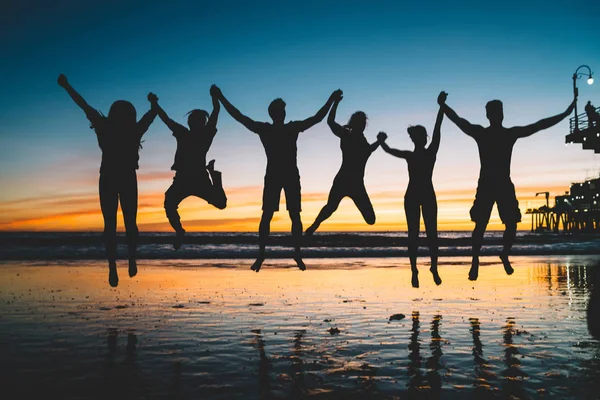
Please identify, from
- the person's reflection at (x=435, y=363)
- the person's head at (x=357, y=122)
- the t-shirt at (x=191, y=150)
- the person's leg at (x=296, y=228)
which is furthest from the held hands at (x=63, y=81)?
the person's reflection at (x=435, y=363)

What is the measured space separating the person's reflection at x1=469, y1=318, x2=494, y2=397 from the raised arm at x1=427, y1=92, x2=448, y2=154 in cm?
352

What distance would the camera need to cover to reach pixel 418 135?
9297mm

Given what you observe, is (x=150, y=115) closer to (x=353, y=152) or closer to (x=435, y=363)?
(x=353, y=152)

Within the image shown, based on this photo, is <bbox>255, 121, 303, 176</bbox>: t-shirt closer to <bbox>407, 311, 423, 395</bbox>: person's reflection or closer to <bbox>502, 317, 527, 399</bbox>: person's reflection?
<bbox>407, 311, 423, 395</bbox>: person's reflection

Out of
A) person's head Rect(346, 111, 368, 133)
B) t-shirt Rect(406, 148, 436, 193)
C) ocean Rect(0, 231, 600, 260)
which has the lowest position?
ocean Rect(0, 231, 600, 260)

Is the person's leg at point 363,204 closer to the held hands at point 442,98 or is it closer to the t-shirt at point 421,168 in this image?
the t-shirt at point 421,168

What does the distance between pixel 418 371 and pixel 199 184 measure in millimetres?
4626

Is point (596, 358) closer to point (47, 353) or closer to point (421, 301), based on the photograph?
point (421, 301)

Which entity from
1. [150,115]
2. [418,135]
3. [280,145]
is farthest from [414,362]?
[150,115]

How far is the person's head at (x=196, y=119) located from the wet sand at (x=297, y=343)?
388 cm

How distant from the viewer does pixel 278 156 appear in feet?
29.3

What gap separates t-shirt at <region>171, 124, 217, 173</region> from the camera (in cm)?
877

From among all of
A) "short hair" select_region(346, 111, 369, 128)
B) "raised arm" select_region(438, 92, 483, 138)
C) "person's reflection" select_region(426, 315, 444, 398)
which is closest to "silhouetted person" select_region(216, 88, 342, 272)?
"short hair" select_region(346, 111, 369, 128)

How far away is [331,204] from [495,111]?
3.25 meters
